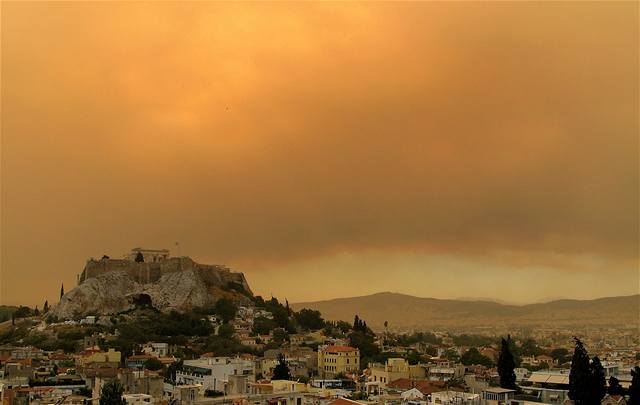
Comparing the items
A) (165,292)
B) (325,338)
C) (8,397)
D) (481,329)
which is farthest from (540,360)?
(481,329)

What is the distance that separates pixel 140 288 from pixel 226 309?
8132mm

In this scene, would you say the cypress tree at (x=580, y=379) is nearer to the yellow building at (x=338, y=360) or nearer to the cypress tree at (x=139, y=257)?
the yellow building at (x=338, y=360)

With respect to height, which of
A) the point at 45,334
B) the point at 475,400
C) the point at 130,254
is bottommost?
the point at 475,400

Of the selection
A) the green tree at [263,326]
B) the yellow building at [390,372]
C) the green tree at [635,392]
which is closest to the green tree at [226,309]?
the green tree at [263,326]

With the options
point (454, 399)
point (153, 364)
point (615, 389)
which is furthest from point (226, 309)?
point (454, 399)

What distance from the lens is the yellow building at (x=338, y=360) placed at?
48.7 metres

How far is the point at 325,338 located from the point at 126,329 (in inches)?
595

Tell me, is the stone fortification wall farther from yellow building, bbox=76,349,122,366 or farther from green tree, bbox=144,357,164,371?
green tree, bbox=144,357,164,371

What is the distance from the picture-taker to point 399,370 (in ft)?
137

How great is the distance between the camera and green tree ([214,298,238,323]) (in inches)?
2736

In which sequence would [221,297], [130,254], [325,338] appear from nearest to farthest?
[325,338] < [221,297] < [130,254]

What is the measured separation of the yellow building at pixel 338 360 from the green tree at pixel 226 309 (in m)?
20.1

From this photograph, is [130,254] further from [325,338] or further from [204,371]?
[204,371]

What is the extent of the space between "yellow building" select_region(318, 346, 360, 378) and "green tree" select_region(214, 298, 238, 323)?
20.1 meters
